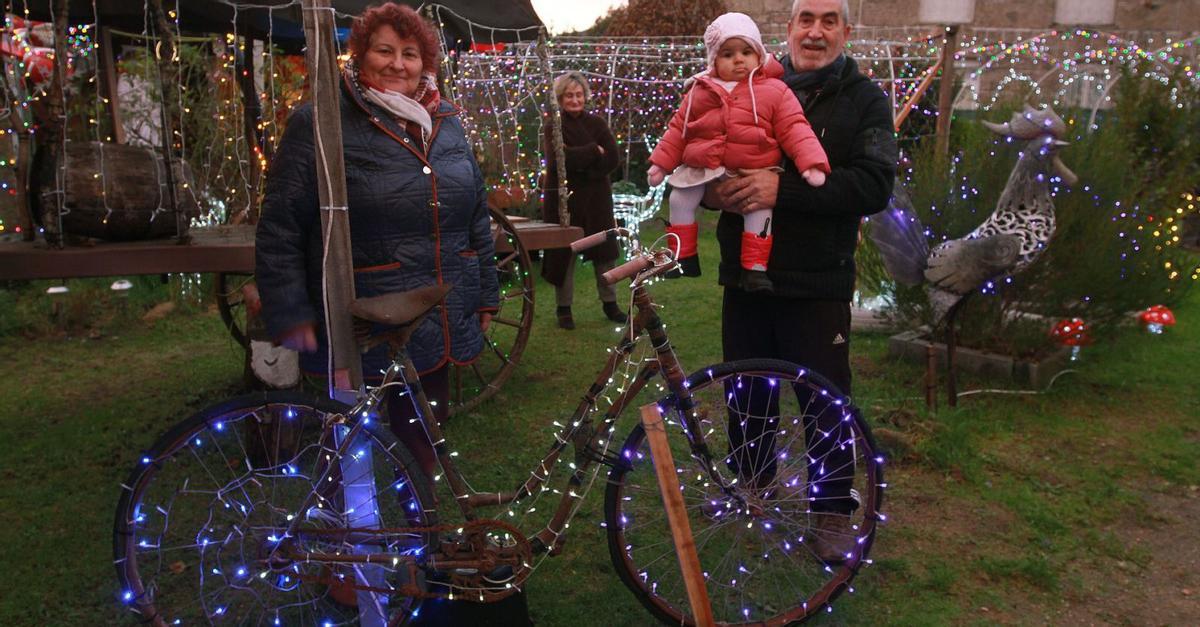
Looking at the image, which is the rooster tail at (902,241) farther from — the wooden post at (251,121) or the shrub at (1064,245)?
the wooden post at (251,121)

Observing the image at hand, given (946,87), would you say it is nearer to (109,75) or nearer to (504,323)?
(504,323)

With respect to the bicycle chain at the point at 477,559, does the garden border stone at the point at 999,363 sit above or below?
below

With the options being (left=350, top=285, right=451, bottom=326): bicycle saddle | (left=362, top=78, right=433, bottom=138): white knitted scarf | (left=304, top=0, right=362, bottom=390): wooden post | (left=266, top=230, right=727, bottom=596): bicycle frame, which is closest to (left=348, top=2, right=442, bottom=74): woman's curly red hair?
(left=362, top=78, right=433, bottom=138): white knitted scarf

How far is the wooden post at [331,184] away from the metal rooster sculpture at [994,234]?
2999mm

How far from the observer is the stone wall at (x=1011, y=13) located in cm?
1783

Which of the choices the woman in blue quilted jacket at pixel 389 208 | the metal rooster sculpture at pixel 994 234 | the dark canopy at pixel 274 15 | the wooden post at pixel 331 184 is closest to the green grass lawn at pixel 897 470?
the metal rooster sculpture at pixel 994 234

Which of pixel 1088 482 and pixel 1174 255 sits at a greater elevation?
pixel 1174 255

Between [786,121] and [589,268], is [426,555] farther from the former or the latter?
[589,268]

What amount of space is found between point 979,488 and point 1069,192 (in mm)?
2072

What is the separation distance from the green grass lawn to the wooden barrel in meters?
1.09

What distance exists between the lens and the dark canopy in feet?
14.7

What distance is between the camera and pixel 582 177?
6.42 metres

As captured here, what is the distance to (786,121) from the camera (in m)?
2.58

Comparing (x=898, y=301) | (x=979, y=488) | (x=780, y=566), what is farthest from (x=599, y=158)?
(x=780, y=566)
